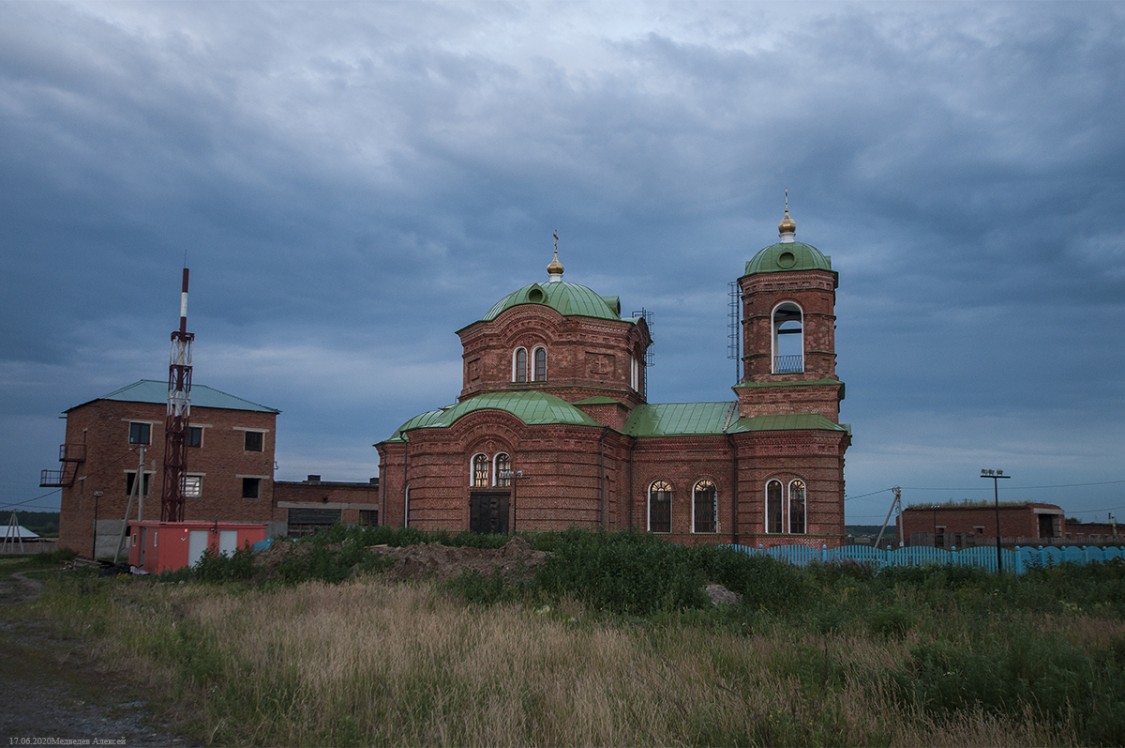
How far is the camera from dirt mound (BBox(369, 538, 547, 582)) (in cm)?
1930

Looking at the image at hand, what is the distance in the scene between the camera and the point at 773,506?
30.2m

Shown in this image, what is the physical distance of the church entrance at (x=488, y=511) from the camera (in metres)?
30.0

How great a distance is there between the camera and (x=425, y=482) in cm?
3088

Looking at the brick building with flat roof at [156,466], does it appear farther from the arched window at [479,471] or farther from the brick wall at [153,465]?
the arched window at [479,471]

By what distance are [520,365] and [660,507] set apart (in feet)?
24.1

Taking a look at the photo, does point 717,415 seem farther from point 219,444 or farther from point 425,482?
point 219,444

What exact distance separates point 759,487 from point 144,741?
2421 centimetres

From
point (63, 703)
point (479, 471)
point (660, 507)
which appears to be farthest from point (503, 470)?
point (63, 703)

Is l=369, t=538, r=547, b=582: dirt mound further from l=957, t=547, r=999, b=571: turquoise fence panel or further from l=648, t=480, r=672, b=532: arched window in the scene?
l=957, t=547, r=999, b=571: turquoise fence panel

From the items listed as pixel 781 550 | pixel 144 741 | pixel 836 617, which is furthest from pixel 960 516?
pixel 144 741

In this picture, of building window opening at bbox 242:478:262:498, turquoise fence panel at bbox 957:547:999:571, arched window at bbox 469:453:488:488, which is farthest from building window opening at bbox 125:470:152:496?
turquoise fence panel at bbox 957:547:999:571

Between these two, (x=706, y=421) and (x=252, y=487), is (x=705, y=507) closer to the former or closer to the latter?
(x=706, y=421)

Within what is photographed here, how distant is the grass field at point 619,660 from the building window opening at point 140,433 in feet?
72.8

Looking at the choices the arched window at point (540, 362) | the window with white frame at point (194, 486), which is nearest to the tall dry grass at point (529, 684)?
the arched window at point (540, 362)
